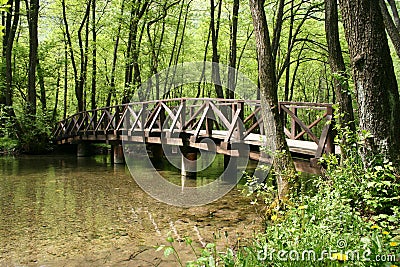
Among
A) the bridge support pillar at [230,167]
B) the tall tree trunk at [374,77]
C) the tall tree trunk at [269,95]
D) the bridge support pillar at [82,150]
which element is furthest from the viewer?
the bridge support pillar at [82,150]

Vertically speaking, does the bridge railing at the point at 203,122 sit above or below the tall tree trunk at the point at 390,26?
below

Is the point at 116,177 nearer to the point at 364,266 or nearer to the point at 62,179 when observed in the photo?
the point at 62,179

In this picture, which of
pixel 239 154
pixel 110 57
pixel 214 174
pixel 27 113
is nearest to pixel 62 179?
pixel 214 174

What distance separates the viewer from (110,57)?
2373 cm

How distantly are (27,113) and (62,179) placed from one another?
6.66 metres

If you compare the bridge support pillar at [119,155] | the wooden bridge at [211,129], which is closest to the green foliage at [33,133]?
the wooden bridge at [211,129]

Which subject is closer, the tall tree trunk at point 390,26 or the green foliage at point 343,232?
the green foliage at point 343,232

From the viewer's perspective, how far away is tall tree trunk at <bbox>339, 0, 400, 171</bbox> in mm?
3441

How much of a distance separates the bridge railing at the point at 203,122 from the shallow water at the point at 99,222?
4.67 ft

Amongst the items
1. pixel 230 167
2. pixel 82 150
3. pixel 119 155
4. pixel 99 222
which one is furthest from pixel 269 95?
pixel 82 150

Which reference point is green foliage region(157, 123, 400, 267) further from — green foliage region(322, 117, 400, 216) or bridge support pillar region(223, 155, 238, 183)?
bridge support pillar region(223, 155, 238, 183)

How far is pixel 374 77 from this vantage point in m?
3.47

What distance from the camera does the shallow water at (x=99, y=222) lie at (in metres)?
4.71

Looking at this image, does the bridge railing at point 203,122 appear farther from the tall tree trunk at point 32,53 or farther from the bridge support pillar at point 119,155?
the tall tree trunk at point 32,53
